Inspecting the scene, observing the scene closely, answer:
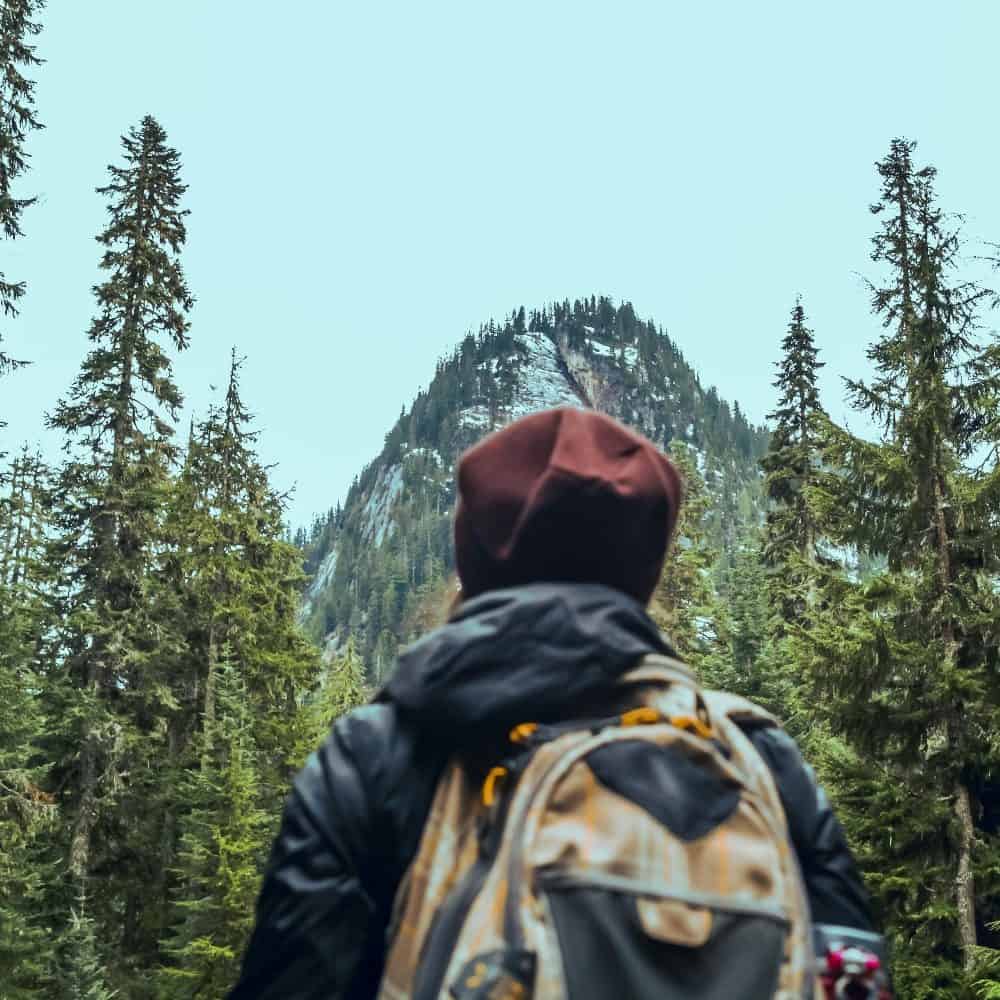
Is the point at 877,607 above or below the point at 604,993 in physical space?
above

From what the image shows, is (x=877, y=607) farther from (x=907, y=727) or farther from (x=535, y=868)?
(x=535, y=868)

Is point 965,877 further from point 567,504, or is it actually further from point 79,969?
point 79,969

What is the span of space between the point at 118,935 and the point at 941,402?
2039cm

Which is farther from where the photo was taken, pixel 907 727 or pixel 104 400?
pixel 104 400

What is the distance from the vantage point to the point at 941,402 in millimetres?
14969

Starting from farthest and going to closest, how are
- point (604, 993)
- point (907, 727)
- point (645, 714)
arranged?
point (907, 727) → point (645, 714) → point (604, 993)

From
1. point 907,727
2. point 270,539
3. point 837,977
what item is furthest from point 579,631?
point 270,539

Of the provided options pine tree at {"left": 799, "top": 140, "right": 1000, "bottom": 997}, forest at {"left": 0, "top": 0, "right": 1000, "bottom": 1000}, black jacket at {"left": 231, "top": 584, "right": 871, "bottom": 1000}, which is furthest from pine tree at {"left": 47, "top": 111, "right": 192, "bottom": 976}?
black jacket at {"left": 231, "top": 584, "right": 871, "bottom": 1000}

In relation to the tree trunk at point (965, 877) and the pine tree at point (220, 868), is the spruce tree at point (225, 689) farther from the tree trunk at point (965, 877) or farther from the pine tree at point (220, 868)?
the tree trunk at point (965, 877)

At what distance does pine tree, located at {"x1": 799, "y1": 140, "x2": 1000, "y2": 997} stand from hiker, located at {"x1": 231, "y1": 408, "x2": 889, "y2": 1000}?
38.6 feet

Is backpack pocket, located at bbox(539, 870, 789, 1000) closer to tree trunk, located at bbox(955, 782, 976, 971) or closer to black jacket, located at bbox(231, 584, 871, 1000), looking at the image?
black jacket, located at bbox(231, 584, 871, 1000)

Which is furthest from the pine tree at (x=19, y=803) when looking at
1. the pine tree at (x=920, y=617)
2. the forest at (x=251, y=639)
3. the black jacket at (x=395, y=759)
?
the black jacket at (x=395, y=759)

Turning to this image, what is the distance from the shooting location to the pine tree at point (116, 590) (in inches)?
857

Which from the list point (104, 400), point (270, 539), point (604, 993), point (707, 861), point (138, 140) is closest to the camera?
point (604, 993)
